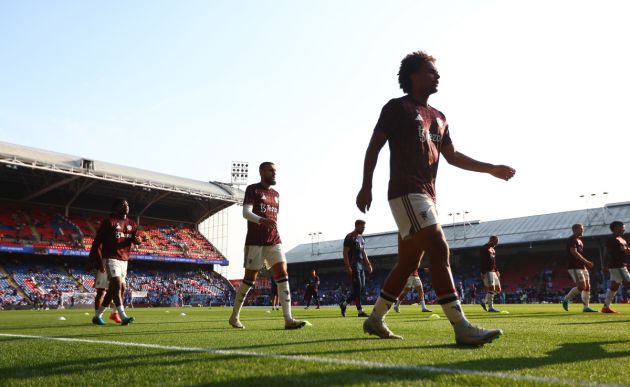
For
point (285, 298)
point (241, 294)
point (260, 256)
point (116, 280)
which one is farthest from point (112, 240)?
point (285, 298)

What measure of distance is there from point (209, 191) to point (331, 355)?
4963 cm

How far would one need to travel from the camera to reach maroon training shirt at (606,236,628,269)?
426 inches

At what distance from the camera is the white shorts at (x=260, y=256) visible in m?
6.78

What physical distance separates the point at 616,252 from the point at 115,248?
10.5 m

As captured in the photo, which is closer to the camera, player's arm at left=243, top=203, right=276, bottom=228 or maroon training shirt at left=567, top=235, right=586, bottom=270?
player's arm at left=243, top=203, right=276, bottom=228

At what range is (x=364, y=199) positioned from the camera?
13.0 feet

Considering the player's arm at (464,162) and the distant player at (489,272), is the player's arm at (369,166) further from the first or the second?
the distant player at (489,272)

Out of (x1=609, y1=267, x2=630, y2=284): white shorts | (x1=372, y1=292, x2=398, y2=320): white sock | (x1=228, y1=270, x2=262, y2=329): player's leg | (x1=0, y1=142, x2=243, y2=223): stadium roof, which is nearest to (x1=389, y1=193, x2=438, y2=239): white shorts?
(x1=372, y1=292, x2=398, y2=320): white sock

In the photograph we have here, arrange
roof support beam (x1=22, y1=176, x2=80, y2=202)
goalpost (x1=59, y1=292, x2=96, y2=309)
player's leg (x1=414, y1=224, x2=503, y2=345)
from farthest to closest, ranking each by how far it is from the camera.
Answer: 1. roof support beam (x1=22, y1=176, x2=80, y2=202)
2. goalpost (x1=59, y1=292, x2=96, y2=309)
3. player's leg (x1=414, y1=224, x2=503, y2=345)

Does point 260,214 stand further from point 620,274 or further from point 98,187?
point 98,187

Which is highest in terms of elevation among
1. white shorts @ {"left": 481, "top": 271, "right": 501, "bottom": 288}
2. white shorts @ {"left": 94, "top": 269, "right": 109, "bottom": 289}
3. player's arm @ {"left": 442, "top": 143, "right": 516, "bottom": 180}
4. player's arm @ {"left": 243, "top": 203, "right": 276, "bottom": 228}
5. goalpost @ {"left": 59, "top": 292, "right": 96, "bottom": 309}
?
player's arm @ {"left": 442, "top": 143, "right": 516, "bottom": 180}

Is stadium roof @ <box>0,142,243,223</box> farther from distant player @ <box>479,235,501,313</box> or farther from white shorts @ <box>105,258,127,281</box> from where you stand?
distant player @ <box>479,235,501,313</box>

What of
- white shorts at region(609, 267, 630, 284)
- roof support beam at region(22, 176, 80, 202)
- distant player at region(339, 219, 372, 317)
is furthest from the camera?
roof support beam at region(22, 176, 80, 202)

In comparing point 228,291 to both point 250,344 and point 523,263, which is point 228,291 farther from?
point 250,344
